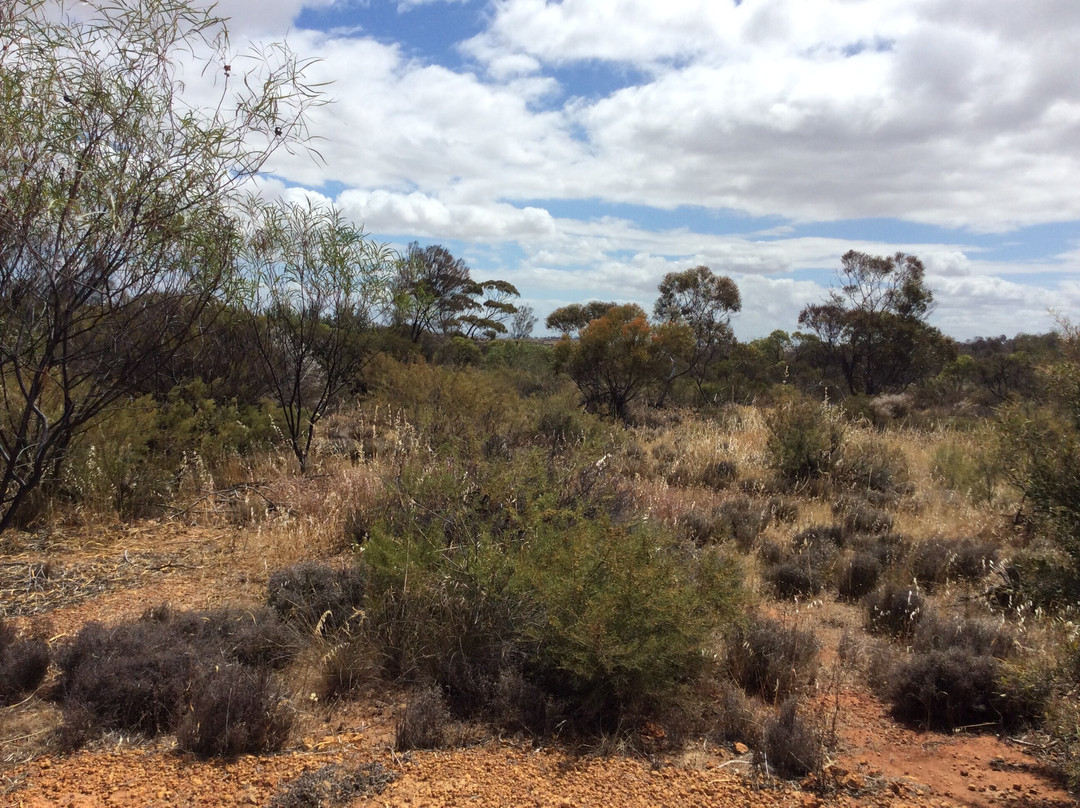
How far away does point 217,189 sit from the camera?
168 inches

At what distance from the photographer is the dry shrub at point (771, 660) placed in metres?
4.29

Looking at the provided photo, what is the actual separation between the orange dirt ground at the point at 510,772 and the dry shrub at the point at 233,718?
8cm

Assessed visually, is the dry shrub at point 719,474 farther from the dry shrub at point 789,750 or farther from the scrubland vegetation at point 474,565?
the dry shrub at point 789,750

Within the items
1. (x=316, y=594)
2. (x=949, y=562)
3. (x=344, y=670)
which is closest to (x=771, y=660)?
(x=344, y=670)

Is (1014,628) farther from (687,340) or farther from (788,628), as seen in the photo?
(687,340)

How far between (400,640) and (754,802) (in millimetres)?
2088

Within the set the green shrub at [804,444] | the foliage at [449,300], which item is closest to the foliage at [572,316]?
the foliage at [449,300]

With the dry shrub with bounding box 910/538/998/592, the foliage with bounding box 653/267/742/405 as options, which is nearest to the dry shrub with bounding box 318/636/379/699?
the dry shrub with bounding box 910/538/998/592

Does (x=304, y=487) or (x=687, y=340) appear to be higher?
(x=687, y=340)

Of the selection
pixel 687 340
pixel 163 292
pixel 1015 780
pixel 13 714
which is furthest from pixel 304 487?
pixel 687 340

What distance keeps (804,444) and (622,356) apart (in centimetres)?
796

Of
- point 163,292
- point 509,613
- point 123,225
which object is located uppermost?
point 123,225

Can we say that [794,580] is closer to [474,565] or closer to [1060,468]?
[1060,468]

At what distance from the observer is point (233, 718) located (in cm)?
339
